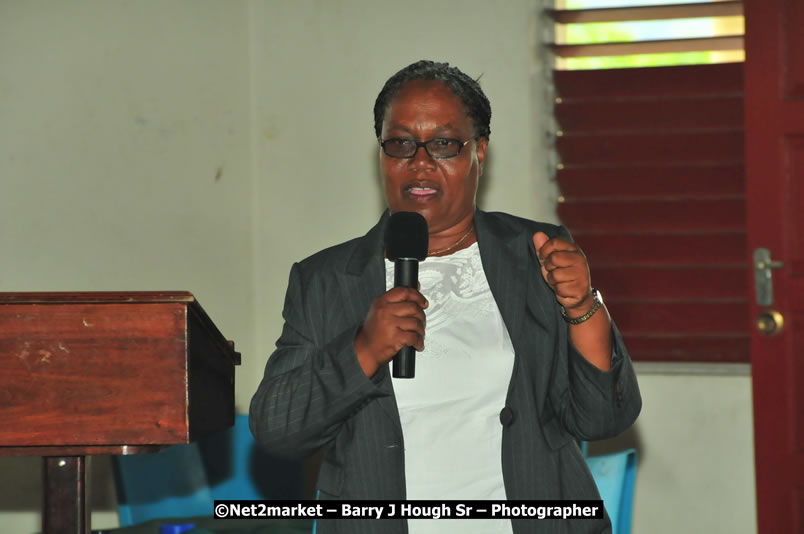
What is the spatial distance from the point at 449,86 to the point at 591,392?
23.8 inches

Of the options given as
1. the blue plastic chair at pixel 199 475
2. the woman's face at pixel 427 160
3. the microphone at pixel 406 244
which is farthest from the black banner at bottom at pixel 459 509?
the blue plastic chair at pixel 199 475

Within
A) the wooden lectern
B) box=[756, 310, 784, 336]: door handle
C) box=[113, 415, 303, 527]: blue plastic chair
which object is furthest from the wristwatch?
box=[756, 310, 784, 336]: door handle

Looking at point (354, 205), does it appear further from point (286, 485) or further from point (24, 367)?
point (24, 367)

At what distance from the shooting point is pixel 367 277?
68.6 inches

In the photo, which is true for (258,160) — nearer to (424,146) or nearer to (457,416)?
(424,146)

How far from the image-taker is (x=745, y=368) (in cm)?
362

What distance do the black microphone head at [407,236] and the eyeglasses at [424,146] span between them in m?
0.12

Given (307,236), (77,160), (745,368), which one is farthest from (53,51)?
(745,368)

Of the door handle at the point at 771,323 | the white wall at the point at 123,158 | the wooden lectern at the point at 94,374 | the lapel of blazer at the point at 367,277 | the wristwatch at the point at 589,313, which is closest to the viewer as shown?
the wooden lectern at the point at 94,374

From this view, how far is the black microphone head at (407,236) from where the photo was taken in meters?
1.63

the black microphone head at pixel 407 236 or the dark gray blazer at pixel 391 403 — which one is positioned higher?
the black microphone head at pixel 407 236

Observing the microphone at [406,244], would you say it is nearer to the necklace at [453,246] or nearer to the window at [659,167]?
the necklace at [453,246]

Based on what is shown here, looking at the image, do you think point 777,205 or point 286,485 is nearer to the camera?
point 286,485

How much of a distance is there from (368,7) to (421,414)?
252 centimetres
